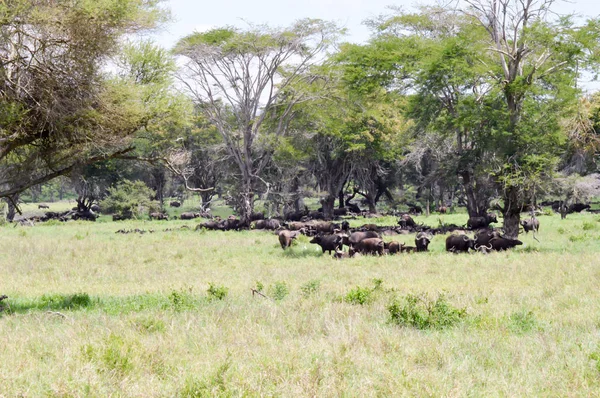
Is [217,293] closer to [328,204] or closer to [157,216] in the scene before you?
[328,204]

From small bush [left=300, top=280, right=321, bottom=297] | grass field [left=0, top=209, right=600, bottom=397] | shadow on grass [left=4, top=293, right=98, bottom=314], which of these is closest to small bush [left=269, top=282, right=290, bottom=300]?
grass field [left=0, top=209, right=600, bottom=397]

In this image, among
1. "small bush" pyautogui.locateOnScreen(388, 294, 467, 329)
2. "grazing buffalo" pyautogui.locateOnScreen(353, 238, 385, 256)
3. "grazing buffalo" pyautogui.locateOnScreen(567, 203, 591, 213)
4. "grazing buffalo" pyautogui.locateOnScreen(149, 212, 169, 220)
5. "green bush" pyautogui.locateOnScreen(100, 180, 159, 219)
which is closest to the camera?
"small bush" pyautogui.locateOnScreen(388, 294, 467, 329)

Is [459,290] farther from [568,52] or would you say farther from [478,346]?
[568,52]

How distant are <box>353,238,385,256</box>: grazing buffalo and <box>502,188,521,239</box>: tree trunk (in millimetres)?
5935

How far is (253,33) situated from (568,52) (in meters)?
19.7

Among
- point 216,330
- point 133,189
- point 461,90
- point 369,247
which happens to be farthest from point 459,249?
point 133,189

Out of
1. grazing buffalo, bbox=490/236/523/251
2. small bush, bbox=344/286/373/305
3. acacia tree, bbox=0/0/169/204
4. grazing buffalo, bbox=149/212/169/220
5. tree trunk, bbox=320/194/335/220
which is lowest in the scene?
grazing buffalo, bbox=149/212/169/220

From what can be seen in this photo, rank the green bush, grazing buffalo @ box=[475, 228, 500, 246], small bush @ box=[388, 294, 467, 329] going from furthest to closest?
the green bush < grazing buffalo @ box=[475, 228, 500, 246] < small bush @ box=[388, 294, 467, 329]

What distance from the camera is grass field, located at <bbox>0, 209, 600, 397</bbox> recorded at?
5848 millimetres

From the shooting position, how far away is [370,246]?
20500 mm

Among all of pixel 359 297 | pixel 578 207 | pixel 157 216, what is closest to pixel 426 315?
pixel 359 297

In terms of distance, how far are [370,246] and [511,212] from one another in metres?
6.65

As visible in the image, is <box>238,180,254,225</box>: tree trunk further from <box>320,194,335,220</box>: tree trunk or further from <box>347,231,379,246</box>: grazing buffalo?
<box>347,231,379,246</box>: grazing buffalo

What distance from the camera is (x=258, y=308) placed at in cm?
1016
